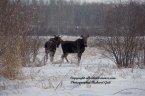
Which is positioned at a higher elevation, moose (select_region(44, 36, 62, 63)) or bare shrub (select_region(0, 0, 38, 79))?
bare shrub (select_region(0, 0, 38, 79))

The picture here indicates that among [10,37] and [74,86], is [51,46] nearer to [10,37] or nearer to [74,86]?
[10,37]

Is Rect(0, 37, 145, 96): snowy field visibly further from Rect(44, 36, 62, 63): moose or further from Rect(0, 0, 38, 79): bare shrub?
Rect(44, 36, 62, 63): moose

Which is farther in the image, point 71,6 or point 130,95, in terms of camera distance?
point 71,6

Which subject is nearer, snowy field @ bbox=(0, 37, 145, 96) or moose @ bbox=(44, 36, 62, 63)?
snowy field @ bbox=(0, 37, 145, 96)

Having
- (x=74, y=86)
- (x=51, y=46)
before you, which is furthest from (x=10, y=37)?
(x=51, y=46)

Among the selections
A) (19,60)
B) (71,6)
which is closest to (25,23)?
(19,60)

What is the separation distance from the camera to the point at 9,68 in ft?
29.0

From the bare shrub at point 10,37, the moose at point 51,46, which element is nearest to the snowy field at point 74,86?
the bare shrub at point 10,37

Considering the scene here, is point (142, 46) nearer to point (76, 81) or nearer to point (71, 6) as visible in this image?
point (76, 81)

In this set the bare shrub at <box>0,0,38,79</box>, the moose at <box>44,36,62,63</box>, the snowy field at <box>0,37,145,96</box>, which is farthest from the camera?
the moose at <box>44,36,62,63</box>

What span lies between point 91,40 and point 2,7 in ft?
55.4

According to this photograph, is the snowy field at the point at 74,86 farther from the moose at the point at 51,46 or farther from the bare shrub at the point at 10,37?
the moose at the point at 51,46

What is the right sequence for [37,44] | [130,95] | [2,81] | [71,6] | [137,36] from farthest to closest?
[71,6]
[37,44]
[137,36]
[2,81]
[130,95]

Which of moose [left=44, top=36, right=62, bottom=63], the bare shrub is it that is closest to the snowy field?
the bare shrub
